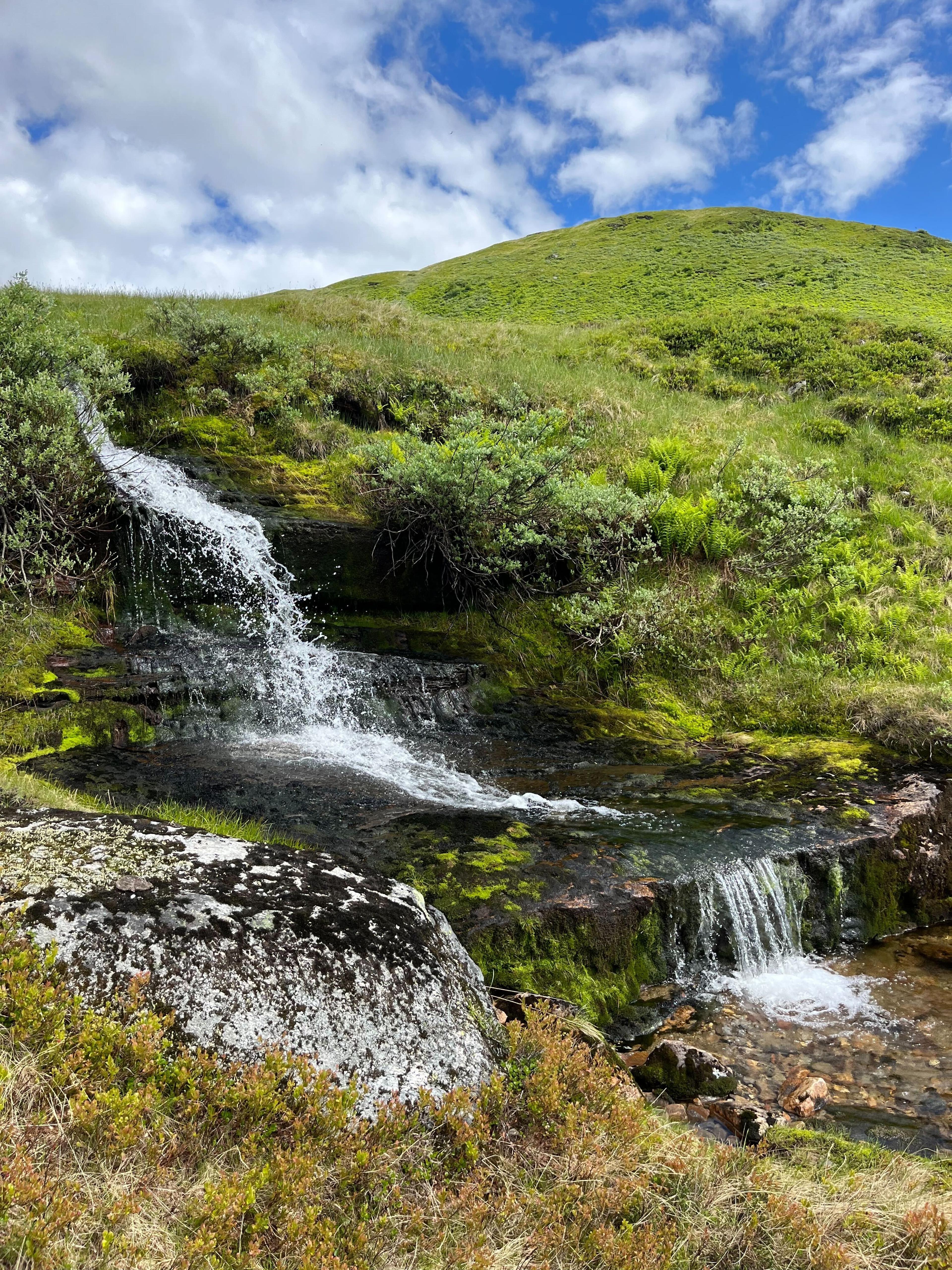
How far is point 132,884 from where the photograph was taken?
3357mm

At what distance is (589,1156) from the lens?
284 cm

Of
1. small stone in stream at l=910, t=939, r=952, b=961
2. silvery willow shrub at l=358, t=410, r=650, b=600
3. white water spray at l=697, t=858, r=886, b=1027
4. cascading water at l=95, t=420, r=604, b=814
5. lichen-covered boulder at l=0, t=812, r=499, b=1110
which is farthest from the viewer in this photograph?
silvery willow shrub at l=358, t=410, r=650, b=600

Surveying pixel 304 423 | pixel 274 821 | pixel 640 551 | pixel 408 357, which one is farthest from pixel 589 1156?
pixel 408 357

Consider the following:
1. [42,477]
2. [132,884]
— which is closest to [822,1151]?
[132,884]

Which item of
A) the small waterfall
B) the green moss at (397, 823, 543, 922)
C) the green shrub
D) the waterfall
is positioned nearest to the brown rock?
the green moss at (397, 823, 543, 922)

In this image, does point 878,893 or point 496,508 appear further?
point 496,508

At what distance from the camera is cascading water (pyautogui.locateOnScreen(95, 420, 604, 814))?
26.6 feet

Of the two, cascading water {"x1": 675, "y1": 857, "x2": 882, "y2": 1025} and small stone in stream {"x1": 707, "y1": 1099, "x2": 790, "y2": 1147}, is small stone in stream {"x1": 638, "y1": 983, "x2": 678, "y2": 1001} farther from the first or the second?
small stone in stream {"x1": 707, "y1": 1099, "x2": 790, "y2": 1147}

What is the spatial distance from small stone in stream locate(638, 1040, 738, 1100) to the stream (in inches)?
7.8

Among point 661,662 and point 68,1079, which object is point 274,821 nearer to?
point 68,1079

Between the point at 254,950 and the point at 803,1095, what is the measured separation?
3.65m

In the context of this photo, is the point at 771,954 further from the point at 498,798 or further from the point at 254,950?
the point at 254,950

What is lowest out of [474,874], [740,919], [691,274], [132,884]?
[740,919]

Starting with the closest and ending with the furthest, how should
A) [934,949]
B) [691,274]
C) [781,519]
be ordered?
[934,949]
[781,519]
[691,274]
